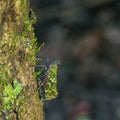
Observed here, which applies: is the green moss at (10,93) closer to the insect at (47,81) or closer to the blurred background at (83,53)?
the insect at (47,81)

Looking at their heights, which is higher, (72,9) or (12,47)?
(72,9)

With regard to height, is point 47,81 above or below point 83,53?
below

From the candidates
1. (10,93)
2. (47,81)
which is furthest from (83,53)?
(10,93)

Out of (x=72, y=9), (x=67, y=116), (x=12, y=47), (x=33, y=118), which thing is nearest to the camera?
(x=12, y=47)

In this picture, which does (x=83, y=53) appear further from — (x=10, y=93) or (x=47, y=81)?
(x=10, y=93)

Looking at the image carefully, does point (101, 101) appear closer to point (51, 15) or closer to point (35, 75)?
point (51, 15)

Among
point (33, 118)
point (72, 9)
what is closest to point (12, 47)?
point (33, 118)
